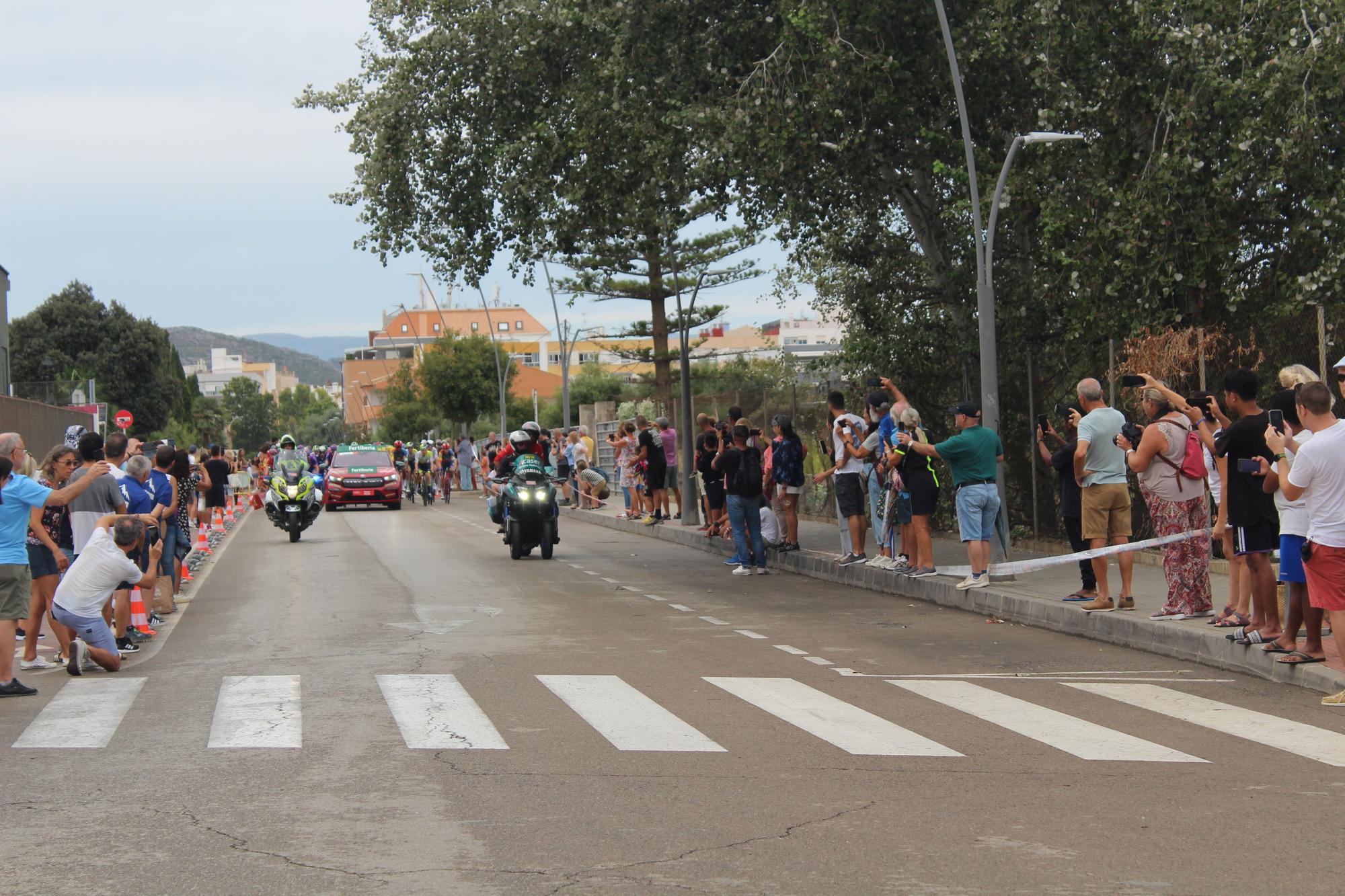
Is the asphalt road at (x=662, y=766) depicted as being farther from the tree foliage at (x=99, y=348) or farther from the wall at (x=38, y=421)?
the tree foliage at (x=99, y=348)

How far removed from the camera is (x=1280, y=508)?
32.8ft

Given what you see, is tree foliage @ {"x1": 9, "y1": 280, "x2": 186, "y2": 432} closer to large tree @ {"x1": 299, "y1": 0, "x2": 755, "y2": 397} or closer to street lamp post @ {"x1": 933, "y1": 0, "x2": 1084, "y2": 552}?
large tree @ {"x1": 299, "y1": 0, "x2": 755, "y2": 397}

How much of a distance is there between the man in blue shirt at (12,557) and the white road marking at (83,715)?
1.22ft

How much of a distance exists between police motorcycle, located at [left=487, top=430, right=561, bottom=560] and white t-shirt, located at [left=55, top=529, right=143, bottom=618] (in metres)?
10.7

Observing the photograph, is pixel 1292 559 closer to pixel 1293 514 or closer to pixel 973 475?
pixel 1293 514

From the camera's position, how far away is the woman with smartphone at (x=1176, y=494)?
11883 millimetres

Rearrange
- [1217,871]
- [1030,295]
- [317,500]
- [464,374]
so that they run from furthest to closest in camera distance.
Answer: [464,374] < [317,500] < [1030,295] < [1217,871]

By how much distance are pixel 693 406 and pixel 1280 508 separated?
2524cm

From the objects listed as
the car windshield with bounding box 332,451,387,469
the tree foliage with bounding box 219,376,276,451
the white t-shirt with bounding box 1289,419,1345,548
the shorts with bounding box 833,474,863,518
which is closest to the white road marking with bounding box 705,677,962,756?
the white t-shirt with bounding box 1289,419,1345,548

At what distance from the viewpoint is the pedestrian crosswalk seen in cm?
798

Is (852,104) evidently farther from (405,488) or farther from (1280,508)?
(405,488)

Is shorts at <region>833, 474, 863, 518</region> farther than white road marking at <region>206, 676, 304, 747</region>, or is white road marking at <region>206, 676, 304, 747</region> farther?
shorts at <region>833, 474, 863, 518</region>

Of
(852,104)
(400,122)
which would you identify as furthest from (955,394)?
(400,122)

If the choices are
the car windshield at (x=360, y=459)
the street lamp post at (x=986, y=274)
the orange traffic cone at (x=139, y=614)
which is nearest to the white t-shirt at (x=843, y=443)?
the street lamp post at (x=986, y=274)
